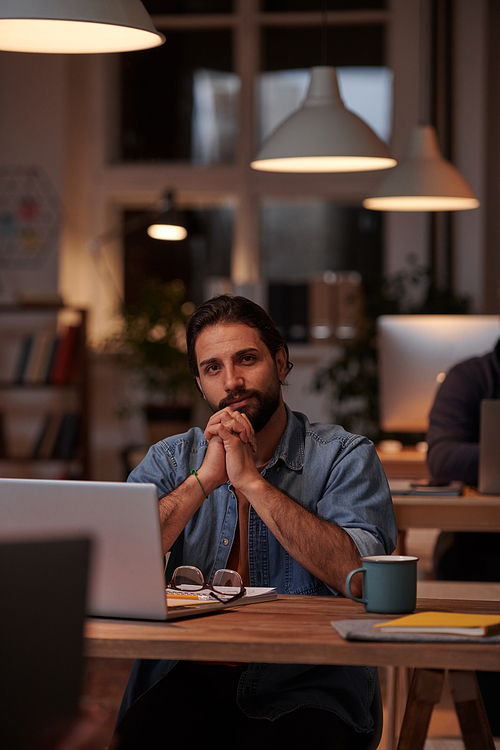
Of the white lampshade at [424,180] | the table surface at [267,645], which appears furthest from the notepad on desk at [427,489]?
the white lampshade at [424,180]

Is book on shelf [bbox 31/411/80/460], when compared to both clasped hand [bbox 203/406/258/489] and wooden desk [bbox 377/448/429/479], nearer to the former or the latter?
wooden desk [bbox 377/448/429/479]

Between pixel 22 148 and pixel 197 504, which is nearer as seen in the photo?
pixel 197 504

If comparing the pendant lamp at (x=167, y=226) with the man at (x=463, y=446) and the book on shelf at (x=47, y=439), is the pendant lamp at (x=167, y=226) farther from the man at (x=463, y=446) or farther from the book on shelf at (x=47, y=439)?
the man at (x=463, y=446)

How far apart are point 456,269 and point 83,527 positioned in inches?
190

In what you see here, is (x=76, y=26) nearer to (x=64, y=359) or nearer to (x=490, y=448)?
(x=490, y=448)

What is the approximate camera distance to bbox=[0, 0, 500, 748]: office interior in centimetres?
582

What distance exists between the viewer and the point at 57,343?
572 centimetres

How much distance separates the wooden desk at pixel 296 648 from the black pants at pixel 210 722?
7.3 inches

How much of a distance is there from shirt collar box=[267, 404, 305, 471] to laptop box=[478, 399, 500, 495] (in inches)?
27.8

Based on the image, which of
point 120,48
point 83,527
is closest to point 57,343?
point 120,48

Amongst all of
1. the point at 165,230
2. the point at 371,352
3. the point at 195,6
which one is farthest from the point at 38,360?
the point at 195,6

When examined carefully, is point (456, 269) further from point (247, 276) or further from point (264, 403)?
point (264, 403)

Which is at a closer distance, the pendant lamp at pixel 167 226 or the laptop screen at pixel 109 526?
the laptop screen at pixel 109 526

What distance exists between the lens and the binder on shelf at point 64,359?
5676 millimetres
